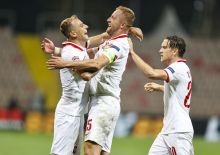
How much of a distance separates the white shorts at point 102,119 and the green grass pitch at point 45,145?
5903mm

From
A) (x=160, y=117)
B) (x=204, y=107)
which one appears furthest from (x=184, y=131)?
(x=204, y=107)

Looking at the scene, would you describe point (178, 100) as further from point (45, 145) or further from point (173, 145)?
point (45, 145)

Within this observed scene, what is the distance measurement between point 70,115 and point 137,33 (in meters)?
1.42

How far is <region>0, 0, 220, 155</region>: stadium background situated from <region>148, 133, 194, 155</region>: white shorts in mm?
10934

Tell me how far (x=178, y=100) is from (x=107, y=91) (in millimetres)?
930

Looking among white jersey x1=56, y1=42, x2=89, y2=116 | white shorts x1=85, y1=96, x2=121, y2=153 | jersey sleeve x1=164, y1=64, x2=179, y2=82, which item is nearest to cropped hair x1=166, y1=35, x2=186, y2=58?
jersey sleeve x1=164, y1=64, x2=179, y2=82

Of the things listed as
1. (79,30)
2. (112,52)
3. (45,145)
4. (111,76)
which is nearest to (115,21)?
(79,30)

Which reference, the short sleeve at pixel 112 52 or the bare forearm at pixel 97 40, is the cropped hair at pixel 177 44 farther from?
the bare forearm at pixel 97 40

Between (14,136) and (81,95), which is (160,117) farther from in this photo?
(81,95)

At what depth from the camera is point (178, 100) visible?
9.09m

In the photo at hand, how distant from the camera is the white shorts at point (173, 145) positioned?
8.98 m

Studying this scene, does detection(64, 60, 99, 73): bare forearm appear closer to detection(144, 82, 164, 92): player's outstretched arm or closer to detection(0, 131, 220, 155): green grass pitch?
detection(144, 82, 164, 92): player's outstretched arm

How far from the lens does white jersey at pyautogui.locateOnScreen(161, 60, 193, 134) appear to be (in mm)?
9016

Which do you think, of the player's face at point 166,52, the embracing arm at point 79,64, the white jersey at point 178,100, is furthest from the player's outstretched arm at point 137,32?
the embracing arm at point 79,64
